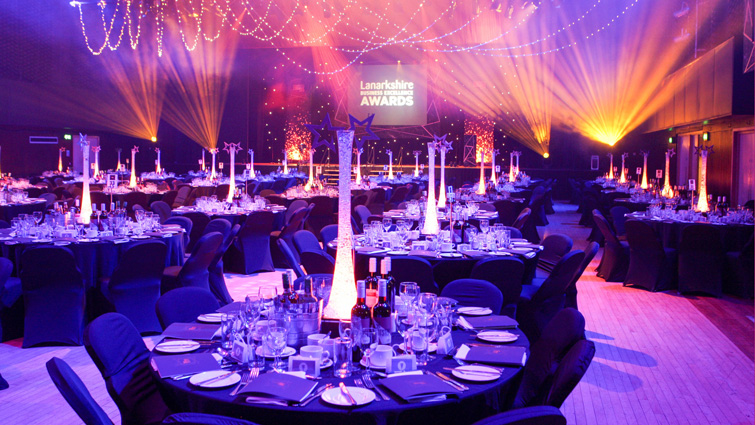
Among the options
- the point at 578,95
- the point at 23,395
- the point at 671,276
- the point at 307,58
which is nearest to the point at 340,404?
the point at 23,395

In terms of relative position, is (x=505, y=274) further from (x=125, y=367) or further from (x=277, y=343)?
(x=125, y=367)

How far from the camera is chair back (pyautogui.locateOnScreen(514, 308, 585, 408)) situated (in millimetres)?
2793

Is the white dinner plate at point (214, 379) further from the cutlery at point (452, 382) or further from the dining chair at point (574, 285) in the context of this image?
the dining chair at point (574, 285)

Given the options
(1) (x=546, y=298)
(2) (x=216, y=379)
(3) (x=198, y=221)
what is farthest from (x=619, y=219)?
(2) (x=216, y=379)

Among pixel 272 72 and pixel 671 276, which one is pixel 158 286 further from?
pixel 272 72

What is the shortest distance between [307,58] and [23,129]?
9378 millimetres

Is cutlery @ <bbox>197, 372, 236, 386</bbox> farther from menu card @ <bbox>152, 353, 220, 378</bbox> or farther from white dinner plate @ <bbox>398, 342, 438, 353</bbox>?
white dinner plate @ <bbox>398, 342, 438, 353</bbox>

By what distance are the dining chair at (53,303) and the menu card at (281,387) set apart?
11.2ft

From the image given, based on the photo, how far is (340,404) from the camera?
207 centimetres

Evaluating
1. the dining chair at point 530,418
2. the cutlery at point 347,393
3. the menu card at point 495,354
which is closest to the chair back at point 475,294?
the menu card at point 495,354

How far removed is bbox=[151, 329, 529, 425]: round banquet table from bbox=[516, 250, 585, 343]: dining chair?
7.85 feet

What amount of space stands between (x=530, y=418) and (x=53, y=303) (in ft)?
14.6

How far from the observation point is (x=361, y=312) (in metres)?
2.65

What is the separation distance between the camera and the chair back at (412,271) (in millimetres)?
4492
